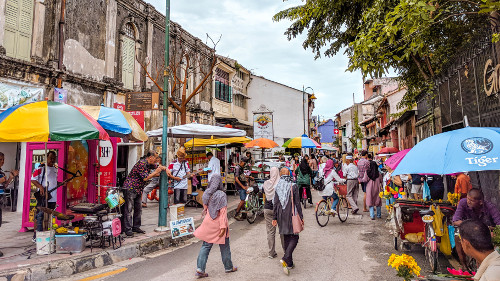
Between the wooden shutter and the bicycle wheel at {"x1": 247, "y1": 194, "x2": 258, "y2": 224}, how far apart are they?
9.70m

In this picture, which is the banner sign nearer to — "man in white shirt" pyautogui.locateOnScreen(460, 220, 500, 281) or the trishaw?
the trishaw

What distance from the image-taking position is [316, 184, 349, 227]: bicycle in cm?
896

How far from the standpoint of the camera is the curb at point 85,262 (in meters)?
4.94

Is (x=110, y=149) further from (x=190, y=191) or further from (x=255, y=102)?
(x=255, y=102)

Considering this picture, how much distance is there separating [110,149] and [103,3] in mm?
8797

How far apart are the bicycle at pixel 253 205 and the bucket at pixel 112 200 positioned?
404 cm

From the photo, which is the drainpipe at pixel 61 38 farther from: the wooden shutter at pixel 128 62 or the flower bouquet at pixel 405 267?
the flower bouquet at pixel 405 267

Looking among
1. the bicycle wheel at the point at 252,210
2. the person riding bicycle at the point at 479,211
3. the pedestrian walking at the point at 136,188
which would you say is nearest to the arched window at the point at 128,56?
the pedestrian walking at the point at 136,188

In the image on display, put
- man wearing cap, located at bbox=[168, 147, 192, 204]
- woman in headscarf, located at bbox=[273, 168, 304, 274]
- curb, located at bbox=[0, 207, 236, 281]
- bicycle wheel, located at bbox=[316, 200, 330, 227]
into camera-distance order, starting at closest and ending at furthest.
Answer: curb, located at bbox=[0, 207, 236, 281] → woman in headscarf, located at bbox=[273, 168, 304, 274] → bicycle wheel, located at bbox=[316, 200, 330, 227] → man wearing cap, located at bbox=[168, 147, 192, 204]

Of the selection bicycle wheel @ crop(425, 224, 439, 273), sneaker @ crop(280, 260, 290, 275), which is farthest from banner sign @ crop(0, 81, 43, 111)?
bicycle wheel @ crop(425, 224, 439, 273)

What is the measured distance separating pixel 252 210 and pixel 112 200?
178 inches

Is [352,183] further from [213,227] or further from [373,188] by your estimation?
[213,227]

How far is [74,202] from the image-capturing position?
7.61 metres

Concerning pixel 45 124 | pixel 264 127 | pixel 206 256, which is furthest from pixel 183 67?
pixel 206 256
